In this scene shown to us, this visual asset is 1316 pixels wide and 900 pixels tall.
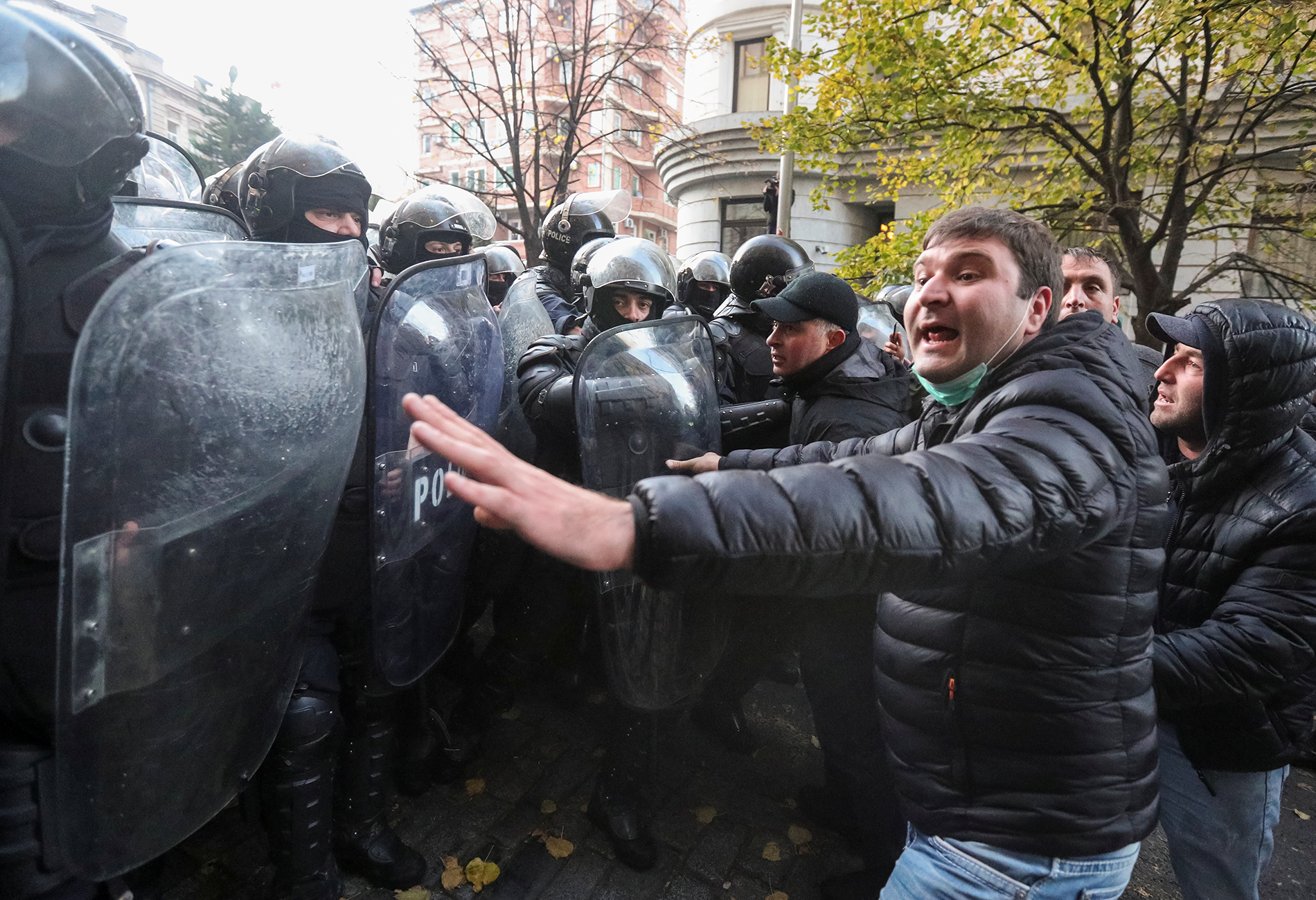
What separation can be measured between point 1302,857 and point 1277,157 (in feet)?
31.8

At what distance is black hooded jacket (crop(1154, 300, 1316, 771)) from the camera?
161cm

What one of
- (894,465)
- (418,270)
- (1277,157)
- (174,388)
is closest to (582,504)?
(894,465)

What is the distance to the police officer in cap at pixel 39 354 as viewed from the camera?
4.13ft

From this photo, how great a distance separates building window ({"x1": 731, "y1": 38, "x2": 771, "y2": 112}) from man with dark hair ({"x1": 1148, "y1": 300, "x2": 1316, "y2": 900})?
54.8 feet

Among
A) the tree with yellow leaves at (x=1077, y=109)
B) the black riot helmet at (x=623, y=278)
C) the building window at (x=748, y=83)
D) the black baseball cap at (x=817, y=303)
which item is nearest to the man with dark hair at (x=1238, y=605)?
the black baseball cap at (x=817, y=303)

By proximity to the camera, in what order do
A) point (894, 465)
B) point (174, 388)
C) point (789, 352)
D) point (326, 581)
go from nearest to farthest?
point (894, 465), point (174, 388), point (326, 581), point (789, 352)

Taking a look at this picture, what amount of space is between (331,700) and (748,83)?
17.9 meters

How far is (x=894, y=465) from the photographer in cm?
101

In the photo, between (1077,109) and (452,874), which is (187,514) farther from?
(1077,109)

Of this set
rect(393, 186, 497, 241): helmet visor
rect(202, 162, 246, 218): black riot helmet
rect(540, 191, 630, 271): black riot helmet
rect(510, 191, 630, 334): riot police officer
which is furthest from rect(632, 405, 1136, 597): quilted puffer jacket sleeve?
rect(540, 191, 630, 271): black riot helmet

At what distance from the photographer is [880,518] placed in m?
0.96

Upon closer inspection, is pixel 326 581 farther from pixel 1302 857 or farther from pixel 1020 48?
pixel 1020 48

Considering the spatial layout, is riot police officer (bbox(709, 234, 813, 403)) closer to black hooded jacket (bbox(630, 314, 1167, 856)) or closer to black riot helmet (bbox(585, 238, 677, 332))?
black riot helmet (bbox(585, 238, 677, 332))

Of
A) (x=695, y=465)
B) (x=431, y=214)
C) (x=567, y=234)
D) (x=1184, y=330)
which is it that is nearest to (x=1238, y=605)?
(x=1184, y=330)
